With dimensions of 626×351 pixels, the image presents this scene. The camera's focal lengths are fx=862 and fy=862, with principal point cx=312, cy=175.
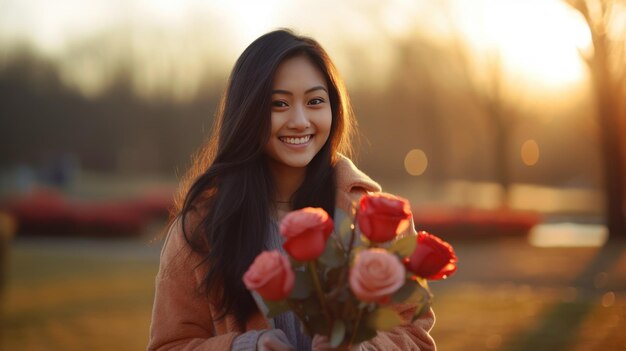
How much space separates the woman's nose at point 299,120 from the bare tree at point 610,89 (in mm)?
12001

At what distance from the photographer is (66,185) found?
2911 centimetres

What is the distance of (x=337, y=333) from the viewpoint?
1.92 meters

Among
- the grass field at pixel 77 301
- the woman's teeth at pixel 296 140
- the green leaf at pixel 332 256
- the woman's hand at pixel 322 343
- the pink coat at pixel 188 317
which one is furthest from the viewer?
the grass field at pixel 77 301

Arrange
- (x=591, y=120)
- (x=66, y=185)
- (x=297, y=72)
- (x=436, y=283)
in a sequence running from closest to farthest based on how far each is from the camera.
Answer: (x=297, y=72)
(x=436, y=283)
(x=591, y=120)
(x=66, y=185)

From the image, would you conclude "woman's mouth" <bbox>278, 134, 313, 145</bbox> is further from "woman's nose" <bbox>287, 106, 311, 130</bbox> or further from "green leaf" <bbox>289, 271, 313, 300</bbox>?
"green leaf" <bbox>289, 271, 313, 300</bbox>

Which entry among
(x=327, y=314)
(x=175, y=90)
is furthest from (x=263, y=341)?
(x=175, y=90)

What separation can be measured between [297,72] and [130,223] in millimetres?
13842

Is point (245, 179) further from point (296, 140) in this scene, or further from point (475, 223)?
point (475, 223)

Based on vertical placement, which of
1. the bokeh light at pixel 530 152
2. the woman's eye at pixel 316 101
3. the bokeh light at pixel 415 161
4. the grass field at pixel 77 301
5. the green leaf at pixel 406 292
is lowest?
the bokeh light at pixel 415 161

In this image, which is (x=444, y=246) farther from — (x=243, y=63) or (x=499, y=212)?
(x=499, y=212)

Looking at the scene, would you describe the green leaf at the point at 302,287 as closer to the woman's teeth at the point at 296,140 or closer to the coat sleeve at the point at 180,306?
the coat sleeve at the point at 180,306

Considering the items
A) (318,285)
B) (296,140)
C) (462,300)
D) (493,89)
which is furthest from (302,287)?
(493,89)

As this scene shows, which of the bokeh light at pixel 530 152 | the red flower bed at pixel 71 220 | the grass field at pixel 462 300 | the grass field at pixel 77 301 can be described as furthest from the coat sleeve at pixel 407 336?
the bokeh light at pixel 530 152

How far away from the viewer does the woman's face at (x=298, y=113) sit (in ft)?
8.50
